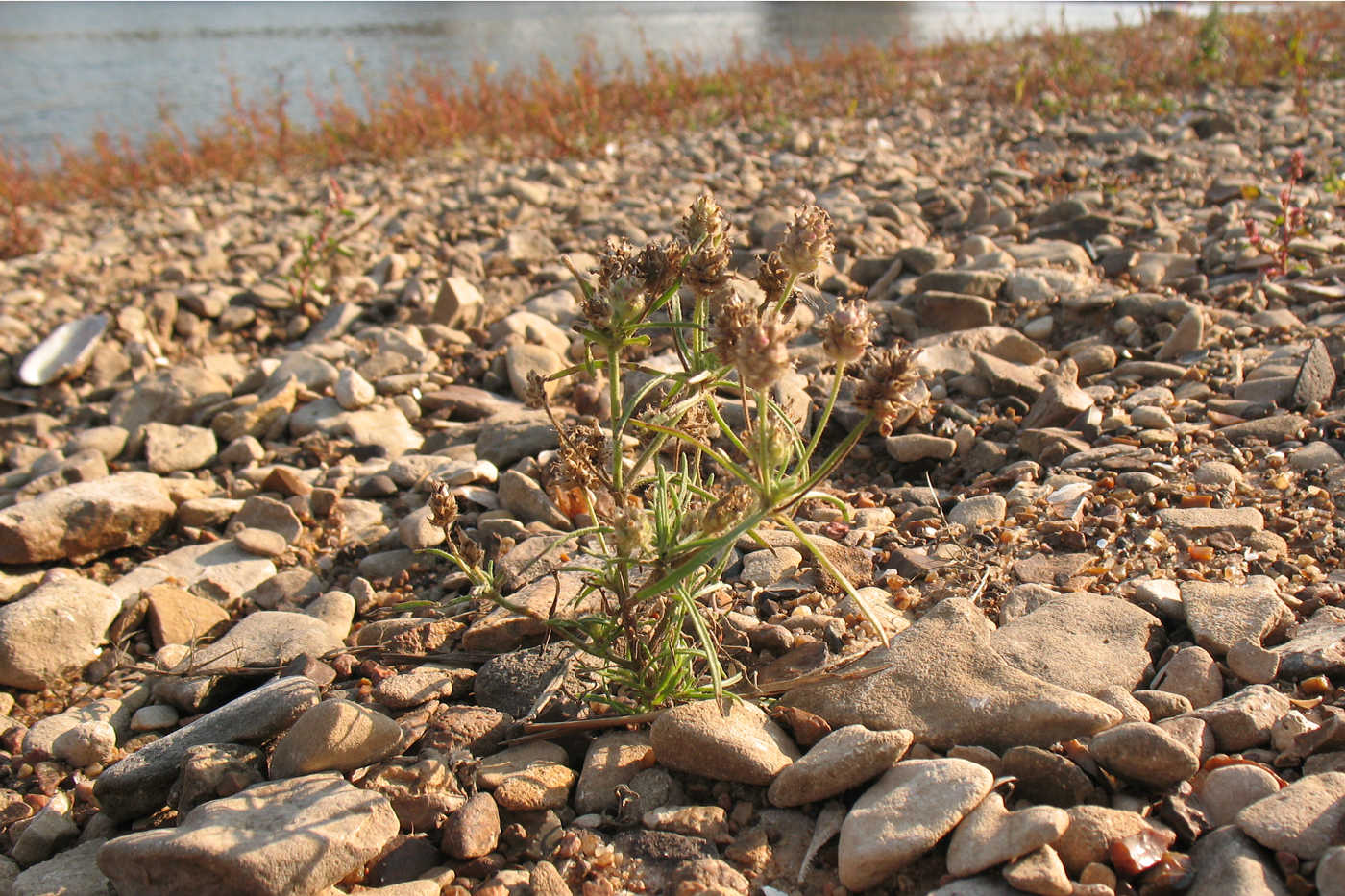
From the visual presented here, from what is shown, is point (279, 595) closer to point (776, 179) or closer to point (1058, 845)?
point (1058, 845)

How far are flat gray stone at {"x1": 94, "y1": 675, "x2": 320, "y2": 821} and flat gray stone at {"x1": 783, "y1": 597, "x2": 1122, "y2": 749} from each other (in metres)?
0.96

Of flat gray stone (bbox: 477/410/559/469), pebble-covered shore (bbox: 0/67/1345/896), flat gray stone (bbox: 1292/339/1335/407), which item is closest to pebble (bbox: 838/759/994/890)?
pebble-covered shore (bbox: 0/67/1345/896)

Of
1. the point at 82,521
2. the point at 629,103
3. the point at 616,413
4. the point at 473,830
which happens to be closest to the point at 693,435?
the point at 616,413

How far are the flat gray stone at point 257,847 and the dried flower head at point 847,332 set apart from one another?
102 centimetres

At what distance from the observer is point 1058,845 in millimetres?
1434

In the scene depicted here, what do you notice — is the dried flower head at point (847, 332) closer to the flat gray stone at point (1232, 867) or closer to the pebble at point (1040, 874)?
the pebble at point (1040, 874)

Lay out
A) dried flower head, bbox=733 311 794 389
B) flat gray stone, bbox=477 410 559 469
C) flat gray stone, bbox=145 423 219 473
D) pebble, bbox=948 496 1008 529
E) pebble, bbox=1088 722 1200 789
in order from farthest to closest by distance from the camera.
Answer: flat gray stone, bbox=145 423 219 473 → flat gray stone, bbox=477 410 559 469 → pebble, bbox=948 496 1008 529 → pebble, bbox=1088 722 1200 789 → dried flower head, bbox=733 311 794 389

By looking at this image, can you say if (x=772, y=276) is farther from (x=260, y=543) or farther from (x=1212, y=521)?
(x=260, y=543)

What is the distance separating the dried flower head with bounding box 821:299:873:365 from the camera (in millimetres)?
1391

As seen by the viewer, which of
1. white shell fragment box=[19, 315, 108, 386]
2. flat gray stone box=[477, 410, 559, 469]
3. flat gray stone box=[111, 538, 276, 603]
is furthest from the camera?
white shell fragment box=[19, 315, 108, 386]

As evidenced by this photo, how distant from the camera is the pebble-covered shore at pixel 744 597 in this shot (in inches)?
60.6

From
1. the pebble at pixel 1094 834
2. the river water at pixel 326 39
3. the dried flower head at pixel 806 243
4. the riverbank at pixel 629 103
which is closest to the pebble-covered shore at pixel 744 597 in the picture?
the pebble at pixel 1094 834

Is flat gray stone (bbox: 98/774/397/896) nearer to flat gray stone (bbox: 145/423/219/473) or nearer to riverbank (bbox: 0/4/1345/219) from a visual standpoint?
flat gray stone (bbox: 145/423/219/473)

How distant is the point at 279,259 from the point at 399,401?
2.25 metres
